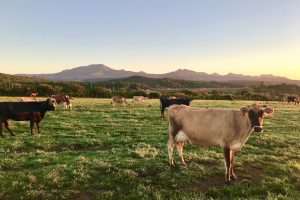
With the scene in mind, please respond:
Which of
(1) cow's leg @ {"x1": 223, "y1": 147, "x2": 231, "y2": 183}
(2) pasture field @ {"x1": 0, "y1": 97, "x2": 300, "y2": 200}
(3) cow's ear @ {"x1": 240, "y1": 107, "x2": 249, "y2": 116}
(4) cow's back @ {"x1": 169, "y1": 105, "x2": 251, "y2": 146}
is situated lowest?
(2) pasture field @ {"x1": 0, "y1": 97, "x2": 300, "y2": 200}

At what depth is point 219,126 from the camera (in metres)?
12.0

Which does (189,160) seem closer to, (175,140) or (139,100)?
(175,140)

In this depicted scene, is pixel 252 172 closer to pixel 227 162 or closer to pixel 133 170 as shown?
pixel 227 162

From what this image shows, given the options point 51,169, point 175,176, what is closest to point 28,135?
point 51,169

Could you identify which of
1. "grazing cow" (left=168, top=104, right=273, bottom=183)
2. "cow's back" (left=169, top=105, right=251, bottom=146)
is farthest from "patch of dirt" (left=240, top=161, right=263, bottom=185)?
"cow's back" (left=169, top=105, right=251, bottom=146)

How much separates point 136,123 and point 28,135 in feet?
30.1

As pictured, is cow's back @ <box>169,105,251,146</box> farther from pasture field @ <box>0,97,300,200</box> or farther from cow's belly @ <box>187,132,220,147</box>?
pasture field @ <box>0,97,300,200</box>

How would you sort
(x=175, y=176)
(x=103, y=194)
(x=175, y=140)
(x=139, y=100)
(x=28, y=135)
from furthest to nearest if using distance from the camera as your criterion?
1. (x=139, y=100)
2. (x=28, y=135)
3. (x=175, y=140)
4. (x=175, y=176)
5. (x=103, y=194)

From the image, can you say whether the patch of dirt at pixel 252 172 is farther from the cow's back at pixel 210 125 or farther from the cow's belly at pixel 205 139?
the cow's belly at pixel 205 139

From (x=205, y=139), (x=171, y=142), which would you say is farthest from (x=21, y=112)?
(x=205, y=139)

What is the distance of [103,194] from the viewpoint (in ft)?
32.0

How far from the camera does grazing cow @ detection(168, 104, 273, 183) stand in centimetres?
1156

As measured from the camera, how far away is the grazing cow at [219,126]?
1156 cm

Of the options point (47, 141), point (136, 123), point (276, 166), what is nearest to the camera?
point (276, 166)
